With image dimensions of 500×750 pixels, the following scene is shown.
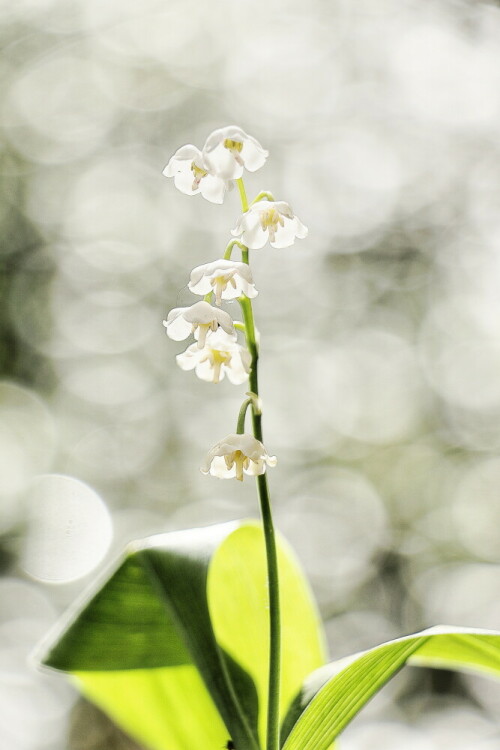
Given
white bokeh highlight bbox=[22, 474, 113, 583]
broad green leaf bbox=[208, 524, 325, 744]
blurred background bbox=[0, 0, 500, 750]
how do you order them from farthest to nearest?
blurred background bbox=[0, 0, 500, 750]
white bokeh highlight bbox=[22, 474, 113, 583]
broad green leaf bbox=[208, 524, 325, 744]

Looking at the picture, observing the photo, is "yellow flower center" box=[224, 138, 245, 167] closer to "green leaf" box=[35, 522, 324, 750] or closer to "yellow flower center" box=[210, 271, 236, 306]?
"yellow flower center" box=[210, 271, 236, 306]

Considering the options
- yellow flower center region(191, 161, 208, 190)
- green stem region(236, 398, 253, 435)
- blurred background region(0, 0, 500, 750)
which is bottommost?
green stem region(236, 398, 253, 435)

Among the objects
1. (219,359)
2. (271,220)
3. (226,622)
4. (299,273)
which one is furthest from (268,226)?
(299,273)

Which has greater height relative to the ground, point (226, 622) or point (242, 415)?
point (242, 415)

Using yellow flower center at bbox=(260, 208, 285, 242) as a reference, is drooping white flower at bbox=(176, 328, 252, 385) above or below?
below

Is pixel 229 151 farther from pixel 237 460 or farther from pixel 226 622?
pixel 226 622

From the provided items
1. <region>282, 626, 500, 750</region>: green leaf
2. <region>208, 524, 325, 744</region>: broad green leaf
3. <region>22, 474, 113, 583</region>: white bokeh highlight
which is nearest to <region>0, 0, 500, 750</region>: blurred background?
<region>22, 474, 113, 583</region>: white bokeh highlight

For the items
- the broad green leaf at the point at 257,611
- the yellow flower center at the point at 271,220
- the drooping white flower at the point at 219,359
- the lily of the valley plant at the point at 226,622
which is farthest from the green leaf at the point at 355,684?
the yellow flower center at the point at 271,220
